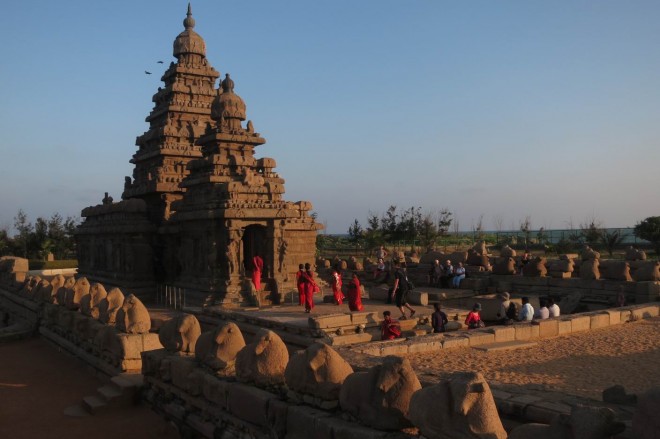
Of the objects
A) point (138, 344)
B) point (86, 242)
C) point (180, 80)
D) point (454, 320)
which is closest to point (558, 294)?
point (454, 320)

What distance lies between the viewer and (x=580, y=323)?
11.7 m

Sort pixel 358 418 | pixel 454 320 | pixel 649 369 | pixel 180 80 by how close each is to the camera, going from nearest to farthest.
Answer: pixel 358 418 → pixel 649 369 → pixel 454 320 → pixel 180 80

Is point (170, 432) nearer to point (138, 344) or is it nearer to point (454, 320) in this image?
point (138, 344)

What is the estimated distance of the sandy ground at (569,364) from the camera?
23.9 ft

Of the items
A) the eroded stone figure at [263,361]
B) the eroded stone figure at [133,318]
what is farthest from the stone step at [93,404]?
the eroded stone figure at [263,361]

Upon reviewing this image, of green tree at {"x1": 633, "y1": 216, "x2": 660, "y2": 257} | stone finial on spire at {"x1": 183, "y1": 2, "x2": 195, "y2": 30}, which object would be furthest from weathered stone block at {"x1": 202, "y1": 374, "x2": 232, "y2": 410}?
green tree at {"x1": 633, "y1": 216, "x2": 660, "y2": 257}

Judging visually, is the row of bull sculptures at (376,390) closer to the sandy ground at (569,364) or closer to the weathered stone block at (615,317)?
the sandy ground at (569,364)

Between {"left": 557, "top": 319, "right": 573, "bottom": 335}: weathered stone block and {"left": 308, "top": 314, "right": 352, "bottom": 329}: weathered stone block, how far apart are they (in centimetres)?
421

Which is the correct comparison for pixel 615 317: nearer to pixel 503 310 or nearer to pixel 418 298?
pixel 503 310

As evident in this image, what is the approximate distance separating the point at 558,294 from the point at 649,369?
31.5ft

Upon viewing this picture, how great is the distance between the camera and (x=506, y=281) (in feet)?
61.5

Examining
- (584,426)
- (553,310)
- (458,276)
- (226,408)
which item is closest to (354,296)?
(553,310)

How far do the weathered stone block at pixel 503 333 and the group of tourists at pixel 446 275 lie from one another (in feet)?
27.5

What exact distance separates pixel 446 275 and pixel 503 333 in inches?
362
